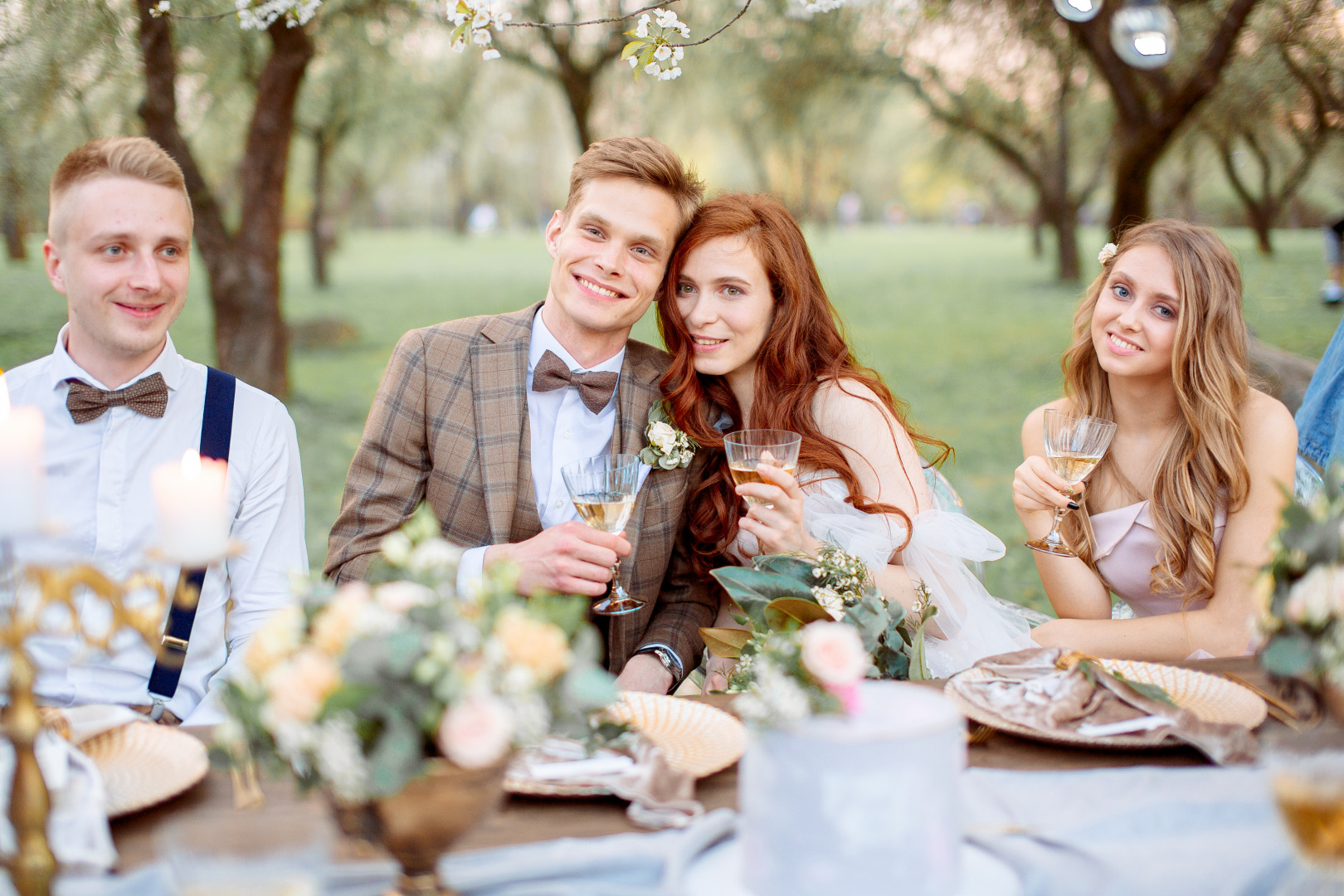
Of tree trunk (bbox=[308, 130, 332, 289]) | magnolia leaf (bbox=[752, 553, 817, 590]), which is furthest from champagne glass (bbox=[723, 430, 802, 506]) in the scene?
tree trunk (bbox=[308, 130, 332, 289])

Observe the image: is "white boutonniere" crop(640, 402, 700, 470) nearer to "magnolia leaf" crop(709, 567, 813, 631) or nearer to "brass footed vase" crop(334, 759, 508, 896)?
"magnolia leaf" crop(709, 567, 813, 631)

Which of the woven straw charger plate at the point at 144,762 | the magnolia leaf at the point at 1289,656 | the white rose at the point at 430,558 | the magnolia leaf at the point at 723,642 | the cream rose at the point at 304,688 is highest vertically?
the white rose at the point at 430,558

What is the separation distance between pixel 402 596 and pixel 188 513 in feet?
0.91

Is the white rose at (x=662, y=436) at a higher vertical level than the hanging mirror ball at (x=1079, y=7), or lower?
lower

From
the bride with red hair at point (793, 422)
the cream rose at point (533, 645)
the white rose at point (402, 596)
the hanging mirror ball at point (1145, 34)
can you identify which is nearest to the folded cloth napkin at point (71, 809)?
the white rose at point (402, 596)

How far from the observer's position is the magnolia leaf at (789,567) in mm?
2449

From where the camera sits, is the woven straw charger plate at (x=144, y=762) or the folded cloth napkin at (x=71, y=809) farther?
the woven straw charger plate at (x=144, y=762)

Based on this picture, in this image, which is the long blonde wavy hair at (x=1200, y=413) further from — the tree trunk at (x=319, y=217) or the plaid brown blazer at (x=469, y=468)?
the tree trunk at (x=319, y=217)

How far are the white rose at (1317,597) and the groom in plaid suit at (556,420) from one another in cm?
194

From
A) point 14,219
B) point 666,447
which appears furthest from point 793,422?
point 14,219

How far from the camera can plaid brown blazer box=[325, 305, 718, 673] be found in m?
3.11

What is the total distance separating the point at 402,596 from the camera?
1.25 meters

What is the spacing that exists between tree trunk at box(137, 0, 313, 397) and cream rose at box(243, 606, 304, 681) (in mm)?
6237

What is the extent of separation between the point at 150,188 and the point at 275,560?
104 cm
